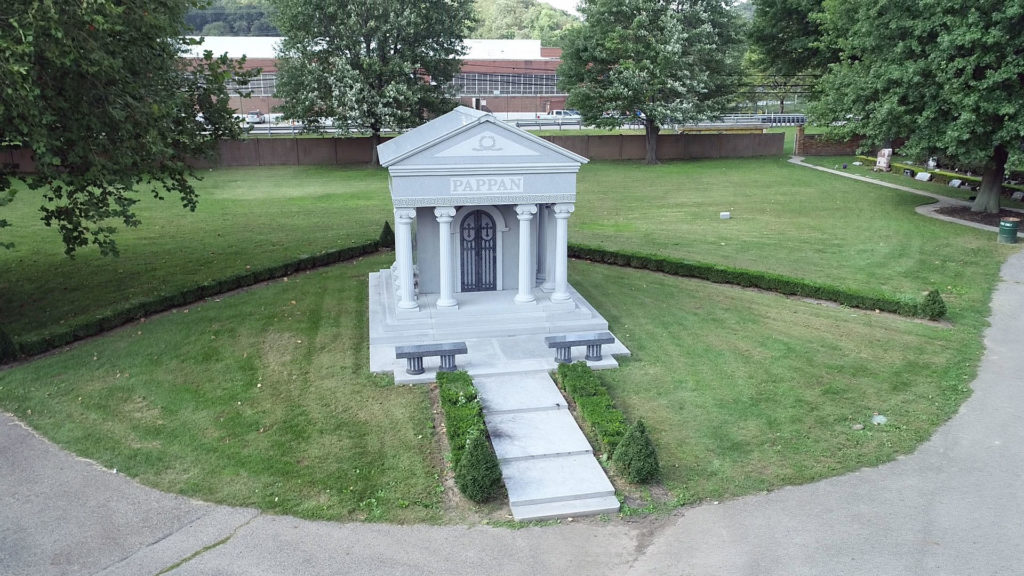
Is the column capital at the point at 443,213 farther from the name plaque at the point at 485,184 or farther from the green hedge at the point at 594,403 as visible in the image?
the green hedge at the point at 594,403

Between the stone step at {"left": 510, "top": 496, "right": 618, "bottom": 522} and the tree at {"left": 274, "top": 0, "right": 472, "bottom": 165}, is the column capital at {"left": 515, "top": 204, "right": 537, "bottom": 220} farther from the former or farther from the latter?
the tree at {"left": 274, "top": 0, "right": 472, "bottom": 165}

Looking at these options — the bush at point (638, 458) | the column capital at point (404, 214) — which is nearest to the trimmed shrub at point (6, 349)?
the column capital at point (404, 214)

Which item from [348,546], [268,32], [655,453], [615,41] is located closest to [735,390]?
[655,453]

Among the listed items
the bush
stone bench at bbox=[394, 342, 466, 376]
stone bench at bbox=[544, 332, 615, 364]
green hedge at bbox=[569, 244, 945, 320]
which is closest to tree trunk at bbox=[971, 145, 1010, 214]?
green hedge at bbox=[569, 244, 945, 320]

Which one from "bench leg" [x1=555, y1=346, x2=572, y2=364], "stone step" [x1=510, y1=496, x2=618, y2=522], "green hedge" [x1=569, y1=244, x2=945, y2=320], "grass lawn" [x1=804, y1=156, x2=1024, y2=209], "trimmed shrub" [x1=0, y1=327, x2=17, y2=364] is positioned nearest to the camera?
"stone step" [x1=510, y1=496, x2=618, y2=522]

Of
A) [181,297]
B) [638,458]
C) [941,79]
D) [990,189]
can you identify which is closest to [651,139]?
[990,189]
